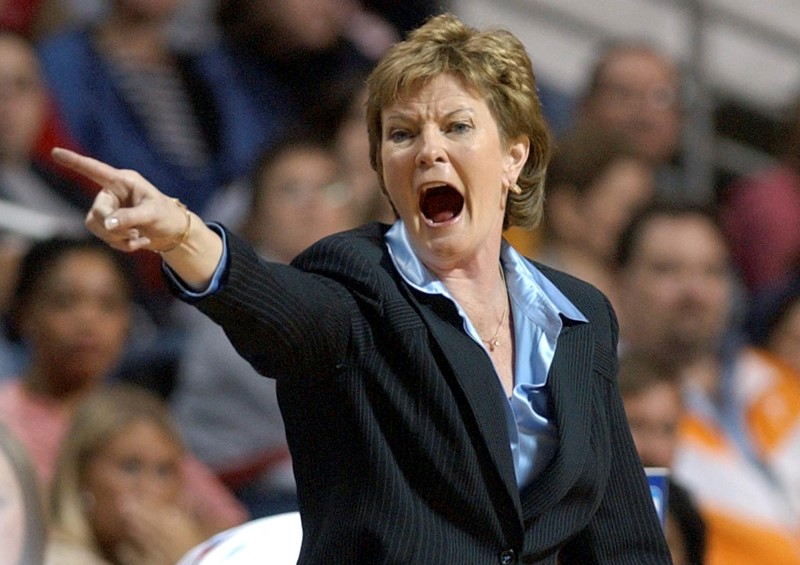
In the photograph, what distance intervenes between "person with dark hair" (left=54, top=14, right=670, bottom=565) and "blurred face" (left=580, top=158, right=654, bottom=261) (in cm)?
316

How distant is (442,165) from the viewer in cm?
196

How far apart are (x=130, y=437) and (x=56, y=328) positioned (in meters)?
0.43

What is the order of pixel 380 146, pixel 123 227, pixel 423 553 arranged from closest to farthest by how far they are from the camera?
pixel 123 227 < pixel 423 553 < pixel 380 146

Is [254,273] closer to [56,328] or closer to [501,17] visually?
[56,328]

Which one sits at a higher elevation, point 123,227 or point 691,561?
point 123,227

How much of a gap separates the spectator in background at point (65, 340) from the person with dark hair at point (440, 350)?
2222 mm

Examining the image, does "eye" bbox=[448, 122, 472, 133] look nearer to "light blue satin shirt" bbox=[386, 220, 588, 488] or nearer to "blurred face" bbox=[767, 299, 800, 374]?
"light blue satin shirt" bbox=[386, 220, 588, 488]

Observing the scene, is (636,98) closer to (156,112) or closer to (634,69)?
(634,69)

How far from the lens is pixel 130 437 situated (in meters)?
3.99

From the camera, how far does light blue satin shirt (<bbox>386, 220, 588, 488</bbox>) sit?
199 cm

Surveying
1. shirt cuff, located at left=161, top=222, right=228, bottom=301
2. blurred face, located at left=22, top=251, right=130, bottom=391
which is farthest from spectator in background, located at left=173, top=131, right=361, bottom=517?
shirt cuff, located at left=161, top=222, right=228, bottom=301

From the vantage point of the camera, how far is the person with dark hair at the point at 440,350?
1884mm

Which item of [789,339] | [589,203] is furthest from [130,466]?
[789,339]

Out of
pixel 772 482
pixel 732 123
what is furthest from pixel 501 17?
pixel 772 482
